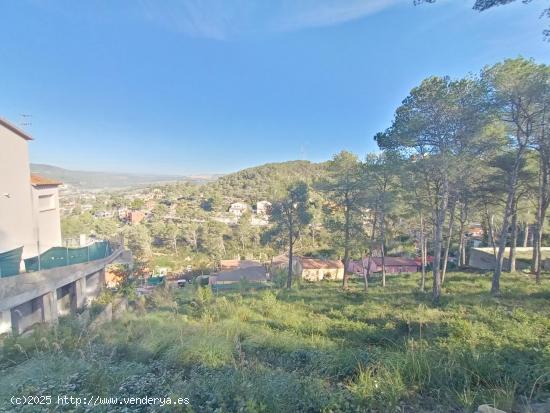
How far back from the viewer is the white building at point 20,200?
11.0 meters

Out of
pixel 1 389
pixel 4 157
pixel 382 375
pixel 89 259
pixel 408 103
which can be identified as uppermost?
pixel 408 103

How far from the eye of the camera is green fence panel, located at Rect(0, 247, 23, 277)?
8.25 metres

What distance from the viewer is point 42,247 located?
42.7 ft

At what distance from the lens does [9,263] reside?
8531 millimetres

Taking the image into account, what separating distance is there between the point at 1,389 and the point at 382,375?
3.91 metres

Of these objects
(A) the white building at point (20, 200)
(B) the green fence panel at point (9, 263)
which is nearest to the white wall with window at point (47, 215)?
(A) the white building at point (20, 200)

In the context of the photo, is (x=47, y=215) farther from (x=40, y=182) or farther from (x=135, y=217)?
(x=135, y=217)

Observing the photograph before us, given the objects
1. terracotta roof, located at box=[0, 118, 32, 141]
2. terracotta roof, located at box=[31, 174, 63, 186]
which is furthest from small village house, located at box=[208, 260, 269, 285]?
terracotta roof, located at box=[0, 118, 32, 141]

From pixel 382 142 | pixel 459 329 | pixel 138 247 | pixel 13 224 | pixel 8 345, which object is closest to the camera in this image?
pixel 8 345

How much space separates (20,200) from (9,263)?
15.7 ft

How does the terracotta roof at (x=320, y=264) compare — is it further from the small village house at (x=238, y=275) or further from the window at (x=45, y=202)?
the window at (x=45, y=202)

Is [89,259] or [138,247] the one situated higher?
[89,259]

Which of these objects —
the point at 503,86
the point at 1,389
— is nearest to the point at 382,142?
the point at 503,86

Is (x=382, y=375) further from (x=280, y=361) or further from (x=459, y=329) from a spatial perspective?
(x=459, y=329)
